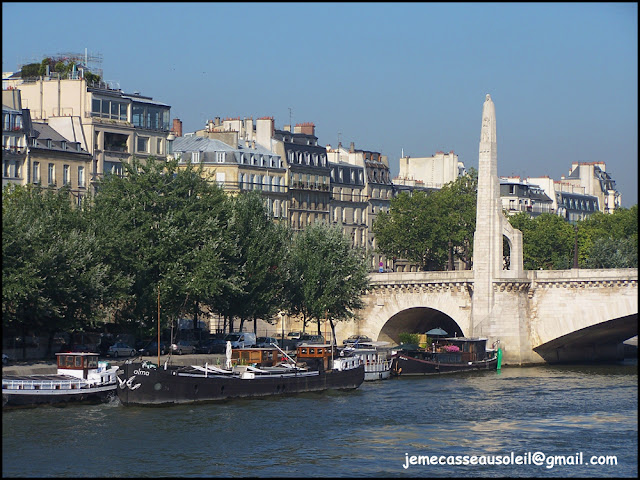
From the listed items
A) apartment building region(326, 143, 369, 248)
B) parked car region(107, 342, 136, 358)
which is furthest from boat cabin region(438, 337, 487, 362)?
apartment building region(326, 143, 369, 248)

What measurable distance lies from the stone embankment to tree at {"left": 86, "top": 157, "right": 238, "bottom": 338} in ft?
9.36

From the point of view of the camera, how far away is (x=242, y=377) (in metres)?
57.3

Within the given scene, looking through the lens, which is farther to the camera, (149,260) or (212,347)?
(212,347)

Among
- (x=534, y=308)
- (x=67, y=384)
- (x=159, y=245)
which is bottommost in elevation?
(x=67, y=384)

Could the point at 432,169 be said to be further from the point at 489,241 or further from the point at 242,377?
the point at 242,377

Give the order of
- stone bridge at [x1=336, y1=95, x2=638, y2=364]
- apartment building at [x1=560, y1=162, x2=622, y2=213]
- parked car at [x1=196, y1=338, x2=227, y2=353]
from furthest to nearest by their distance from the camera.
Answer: apartment building at [x1=560, y1=162, x2=622, y2=213] → stone bridge at [x1=336, y1=95, x2=638, y2=364] → parked car at [x1=196, y1=338, x2=227, y2=353]

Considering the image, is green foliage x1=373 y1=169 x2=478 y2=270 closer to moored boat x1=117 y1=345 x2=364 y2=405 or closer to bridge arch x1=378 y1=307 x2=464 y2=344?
bridge arch x1=378 y1=307 x2=464 y2=344

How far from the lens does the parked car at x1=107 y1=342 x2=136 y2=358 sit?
207 ft

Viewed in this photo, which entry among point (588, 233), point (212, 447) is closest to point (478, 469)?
point (212, 447)

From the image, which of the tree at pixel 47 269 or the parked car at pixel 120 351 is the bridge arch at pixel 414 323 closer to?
the parked car at pixel 120 351

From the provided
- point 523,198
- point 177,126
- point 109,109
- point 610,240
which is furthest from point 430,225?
point 109,109

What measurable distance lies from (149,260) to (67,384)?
1382 centimetres

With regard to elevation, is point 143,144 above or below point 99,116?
below

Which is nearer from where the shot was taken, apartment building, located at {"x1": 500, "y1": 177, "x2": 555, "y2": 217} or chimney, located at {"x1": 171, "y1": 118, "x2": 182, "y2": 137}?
chimney, located at {"x1": 171, "y1": 118, "x2": 182, "y2": 137}
